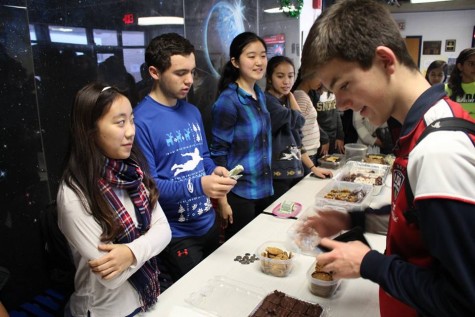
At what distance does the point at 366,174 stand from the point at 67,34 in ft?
7.57

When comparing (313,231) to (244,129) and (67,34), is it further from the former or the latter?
(67,34)

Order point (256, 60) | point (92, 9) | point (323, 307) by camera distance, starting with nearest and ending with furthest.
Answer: point (323, 307) → point (92, 9) → point (256, 60)

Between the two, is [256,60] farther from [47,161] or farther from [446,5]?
[446,5]

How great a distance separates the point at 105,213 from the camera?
1.30m

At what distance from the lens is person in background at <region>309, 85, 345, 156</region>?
11.9 ft

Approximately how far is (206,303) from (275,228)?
755 millimetres

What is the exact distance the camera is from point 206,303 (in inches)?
52.7

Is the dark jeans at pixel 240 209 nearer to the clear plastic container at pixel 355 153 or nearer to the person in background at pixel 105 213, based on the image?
the person in background at pixel 105 213

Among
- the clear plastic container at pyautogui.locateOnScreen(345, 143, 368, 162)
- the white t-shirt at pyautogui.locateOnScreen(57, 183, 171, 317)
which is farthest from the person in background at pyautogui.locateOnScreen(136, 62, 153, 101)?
the clear plastic container at pyautogui.locateOnScreen(345, 143, 368, 162)

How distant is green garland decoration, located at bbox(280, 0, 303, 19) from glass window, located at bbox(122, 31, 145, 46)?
8.38 ft

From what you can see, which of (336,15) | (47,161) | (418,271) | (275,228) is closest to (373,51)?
(336,15)

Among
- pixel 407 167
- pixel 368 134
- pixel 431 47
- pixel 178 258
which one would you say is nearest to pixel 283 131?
pixel 178 258

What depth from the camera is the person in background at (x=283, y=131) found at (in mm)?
2707

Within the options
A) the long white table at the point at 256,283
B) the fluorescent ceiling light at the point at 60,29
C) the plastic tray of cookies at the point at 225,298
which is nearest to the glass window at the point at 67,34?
the fluorescent ceiling light at the point at 60,29
